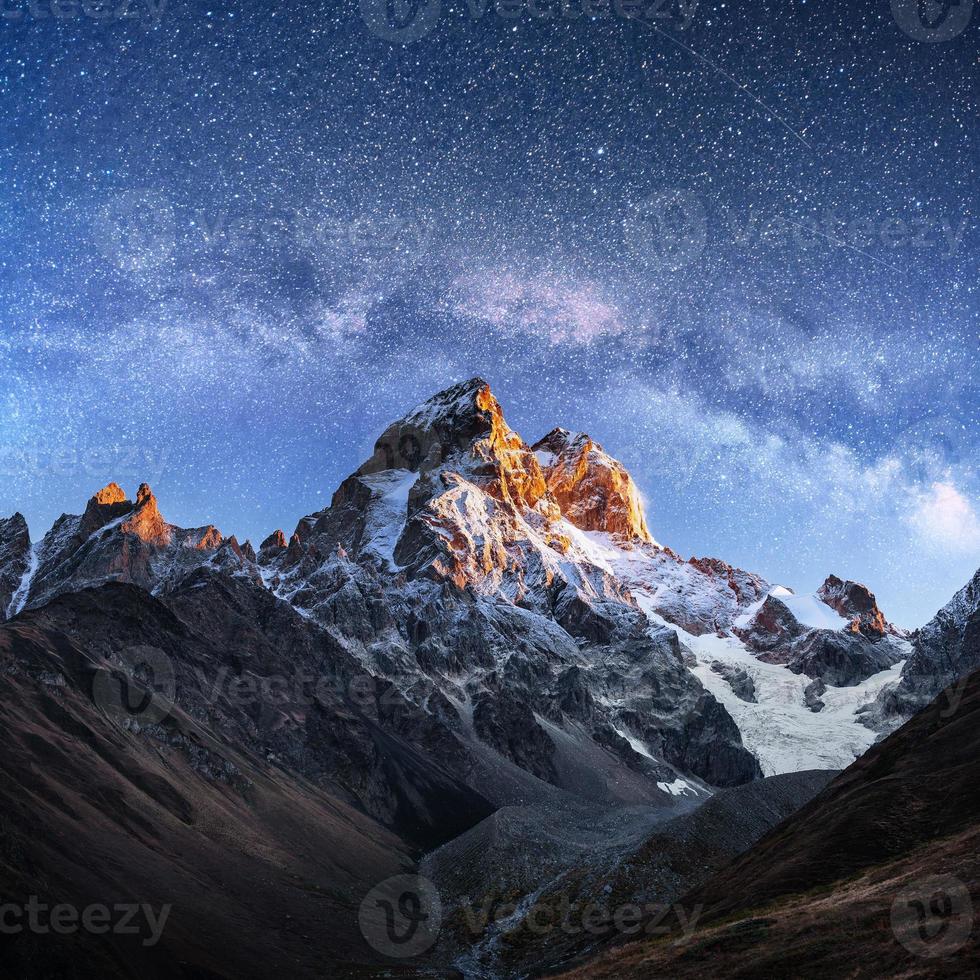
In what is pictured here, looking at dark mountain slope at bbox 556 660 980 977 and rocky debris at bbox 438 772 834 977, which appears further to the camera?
rocky debris at bbox 438 772 834 977

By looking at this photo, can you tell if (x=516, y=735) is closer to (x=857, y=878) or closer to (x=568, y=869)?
(x=568, y=869)

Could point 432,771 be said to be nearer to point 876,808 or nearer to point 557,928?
point 557,928

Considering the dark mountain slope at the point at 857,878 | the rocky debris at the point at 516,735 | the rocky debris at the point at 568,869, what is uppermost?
the rocky debris at the point at 516,735

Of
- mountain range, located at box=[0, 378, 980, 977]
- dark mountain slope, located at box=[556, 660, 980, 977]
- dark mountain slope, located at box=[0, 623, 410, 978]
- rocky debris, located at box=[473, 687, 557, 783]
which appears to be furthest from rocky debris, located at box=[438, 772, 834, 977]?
rocky debris, located at box=[473, 687, 557, 783]

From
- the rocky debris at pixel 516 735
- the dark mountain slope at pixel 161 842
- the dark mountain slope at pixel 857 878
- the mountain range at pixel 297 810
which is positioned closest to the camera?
the dark mountain slope at pixel 857 878

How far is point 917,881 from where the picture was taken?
118ft

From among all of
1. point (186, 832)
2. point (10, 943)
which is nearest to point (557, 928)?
point (186, 832)

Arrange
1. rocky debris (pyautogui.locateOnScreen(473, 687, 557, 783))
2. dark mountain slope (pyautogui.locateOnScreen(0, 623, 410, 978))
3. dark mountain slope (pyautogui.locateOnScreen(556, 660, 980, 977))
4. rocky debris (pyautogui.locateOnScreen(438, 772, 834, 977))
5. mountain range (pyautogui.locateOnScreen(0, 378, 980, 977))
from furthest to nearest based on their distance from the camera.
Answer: rocky debris (pyautogui.locateOnScreen(473, 687, 557, 783)) → rocky debris (pyautogui.locateOnScreen(438, 772, 834, 977)) → mountain range (pyautogui.locateOnScreen(0, 378, 980, 977)) → dark mountain slope (pyautogui.locateOnScreen(0, 623, 410, 978)) → dark mountain slope (pyautogui.locateOnScreen(556, 660, 980, 977))

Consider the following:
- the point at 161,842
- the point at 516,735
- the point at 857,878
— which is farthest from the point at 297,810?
the point at 516,735

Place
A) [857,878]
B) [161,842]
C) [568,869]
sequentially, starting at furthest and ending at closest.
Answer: [568,869]
[161,842]
[857,878]

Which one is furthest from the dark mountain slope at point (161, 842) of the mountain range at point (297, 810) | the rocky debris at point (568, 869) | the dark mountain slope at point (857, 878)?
the dark mountain slope at point (857, 878)

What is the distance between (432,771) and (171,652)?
54.0 m

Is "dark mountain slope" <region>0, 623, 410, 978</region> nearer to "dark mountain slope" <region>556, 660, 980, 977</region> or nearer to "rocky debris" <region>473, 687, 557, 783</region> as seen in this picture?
"dark mountain slope" <region>556, 660, 980, 977</region>

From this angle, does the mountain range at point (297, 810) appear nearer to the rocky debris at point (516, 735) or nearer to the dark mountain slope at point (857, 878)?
the dark mountain slope at point (857, 878)
